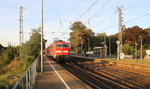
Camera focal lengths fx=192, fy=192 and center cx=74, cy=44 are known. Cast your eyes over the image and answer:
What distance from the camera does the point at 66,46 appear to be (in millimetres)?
29141

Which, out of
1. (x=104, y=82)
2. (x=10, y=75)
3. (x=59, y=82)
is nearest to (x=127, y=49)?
(x=104, y=82)

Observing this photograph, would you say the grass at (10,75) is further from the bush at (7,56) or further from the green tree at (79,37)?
the green tree at (79,37)

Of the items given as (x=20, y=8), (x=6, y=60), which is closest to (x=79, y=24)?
(x=20, y=8)

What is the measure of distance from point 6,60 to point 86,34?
147ft

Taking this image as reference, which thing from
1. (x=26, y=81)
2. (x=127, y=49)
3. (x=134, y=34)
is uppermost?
(x=134, y=34)

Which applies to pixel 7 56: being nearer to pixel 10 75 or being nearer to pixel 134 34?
pixel 10 75

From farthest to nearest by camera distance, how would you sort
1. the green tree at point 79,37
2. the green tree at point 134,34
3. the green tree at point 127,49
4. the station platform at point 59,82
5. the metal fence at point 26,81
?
the green tree at point 79,37 → the green tree at point 134,34 → the green tree at point 127,49 → the station platform at point 59,82 → the metal fence at point 26,81

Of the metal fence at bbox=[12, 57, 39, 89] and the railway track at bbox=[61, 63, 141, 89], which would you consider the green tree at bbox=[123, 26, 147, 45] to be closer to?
the railway track at bbox=[61, 63, 141, 89]

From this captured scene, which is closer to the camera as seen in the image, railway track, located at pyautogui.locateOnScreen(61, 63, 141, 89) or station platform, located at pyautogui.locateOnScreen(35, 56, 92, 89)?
station platform, located at pyautogui.locateOnScreen(35, 56, 92, 89)

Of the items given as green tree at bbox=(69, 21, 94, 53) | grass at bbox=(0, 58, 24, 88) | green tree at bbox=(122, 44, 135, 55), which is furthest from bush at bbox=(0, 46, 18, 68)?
green tree at bbox=(69, 21, 94, 53)

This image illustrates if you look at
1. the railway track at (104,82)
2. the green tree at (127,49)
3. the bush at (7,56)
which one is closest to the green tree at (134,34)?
the green tree at (127,49)

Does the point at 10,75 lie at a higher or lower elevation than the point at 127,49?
lower

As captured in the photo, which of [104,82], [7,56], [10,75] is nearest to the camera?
[104,82]

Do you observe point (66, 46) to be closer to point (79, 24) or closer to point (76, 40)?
point (76, 40)
